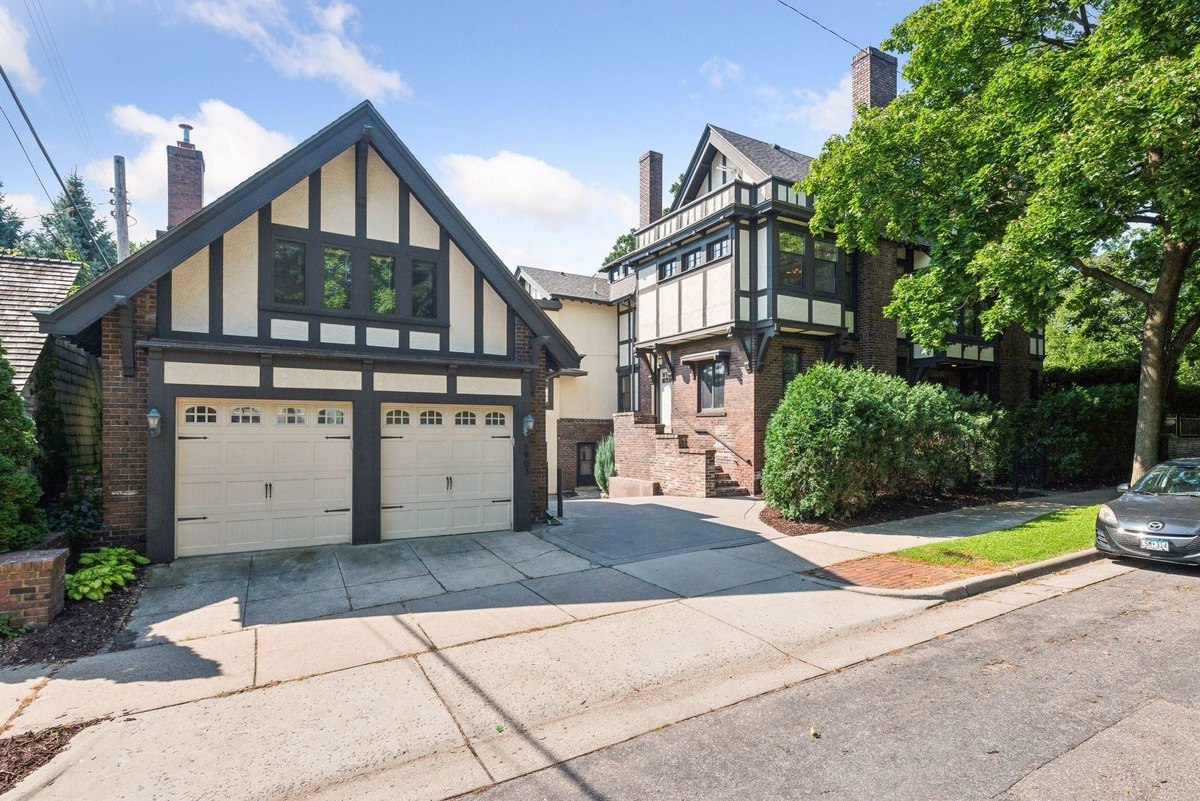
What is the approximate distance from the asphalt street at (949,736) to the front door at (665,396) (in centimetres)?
1396

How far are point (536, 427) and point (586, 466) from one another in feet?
41.4

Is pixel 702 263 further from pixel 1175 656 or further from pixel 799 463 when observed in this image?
pixel 1175 656

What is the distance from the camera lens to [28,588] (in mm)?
6031

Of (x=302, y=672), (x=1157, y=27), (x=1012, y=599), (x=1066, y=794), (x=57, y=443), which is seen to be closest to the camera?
(x=1066, y=794)

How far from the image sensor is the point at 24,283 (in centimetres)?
1075

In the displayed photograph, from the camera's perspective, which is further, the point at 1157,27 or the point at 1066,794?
the point at 1157,27

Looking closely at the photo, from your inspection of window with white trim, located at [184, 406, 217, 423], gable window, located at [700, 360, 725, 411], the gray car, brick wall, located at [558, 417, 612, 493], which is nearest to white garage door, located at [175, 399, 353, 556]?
window with white trim, located at [184, 406, 217, 423]

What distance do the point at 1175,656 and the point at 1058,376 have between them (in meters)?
23.2

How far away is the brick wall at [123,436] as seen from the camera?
8.36m

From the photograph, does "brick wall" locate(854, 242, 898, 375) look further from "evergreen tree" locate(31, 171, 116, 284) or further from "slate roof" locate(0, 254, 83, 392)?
"evergreen tree" locate(31, 171, 116, 284)

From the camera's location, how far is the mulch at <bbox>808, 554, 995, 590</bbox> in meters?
7.50

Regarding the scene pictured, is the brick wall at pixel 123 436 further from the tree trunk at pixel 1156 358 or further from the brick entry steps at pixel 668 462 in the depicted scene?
the tree trunk at pixel 1156 358

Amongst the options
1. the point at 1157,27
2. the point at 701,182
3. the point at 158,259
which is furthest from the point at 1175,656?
the point at 701,182

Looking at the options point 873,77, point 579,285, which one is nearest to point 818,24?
point 873,77
